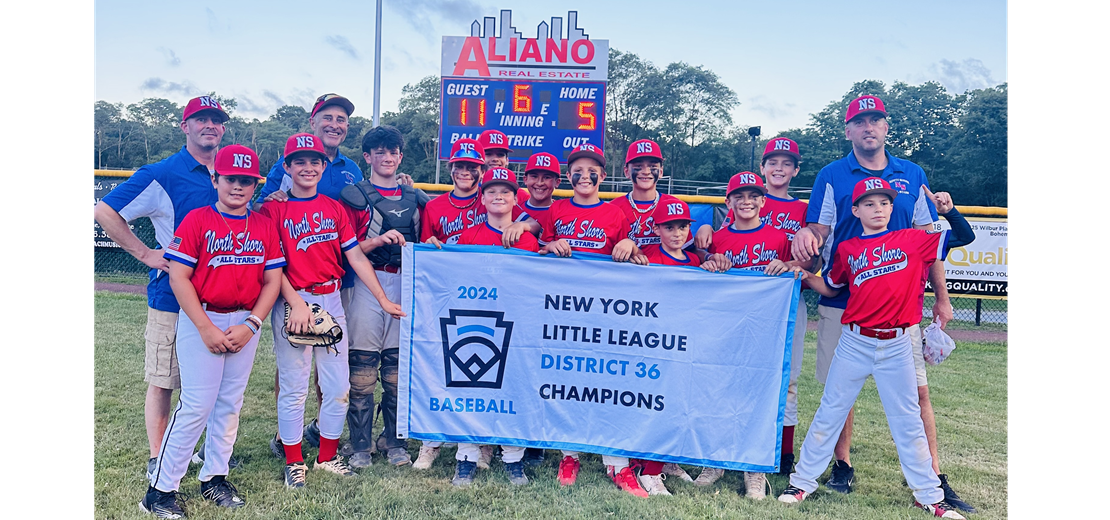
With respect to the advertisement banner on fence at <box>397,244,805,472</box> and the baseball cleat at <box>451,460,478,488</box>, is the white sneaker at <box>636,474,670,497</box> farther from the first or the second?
the baseball cleat at <box>451,460,478,488</box>

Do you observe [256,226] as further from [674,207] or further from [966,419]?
[966,419]

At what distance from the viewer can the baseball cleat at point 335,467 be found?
3879 millimetres

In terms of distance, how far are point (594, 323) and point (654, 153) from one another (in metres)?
1.16

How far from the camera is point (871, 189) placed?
3.66 metres

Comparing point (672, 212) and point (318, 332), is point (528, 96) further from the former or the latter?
point (318, 332)

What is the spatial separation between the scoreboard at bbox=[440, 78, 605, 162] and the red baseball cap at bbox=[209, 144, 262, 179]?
9.07 metres

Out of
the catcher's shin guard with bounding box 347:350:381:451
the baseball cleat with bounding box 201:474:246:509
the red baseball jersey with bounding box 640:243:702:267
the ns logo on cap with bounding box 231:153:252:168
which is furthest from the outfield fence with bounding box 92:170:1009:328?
the baseball cleat with bounding box 201:474:246:509

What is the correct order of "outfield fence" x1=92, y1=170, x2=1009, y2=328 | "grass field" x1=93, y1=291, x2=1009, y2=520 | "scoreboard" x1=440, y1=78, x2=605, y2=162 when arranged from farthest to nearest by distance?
"scoreboard" x1=440, y1=78, x2=605, y2=162 → "outfield fence" x1=92, y1=170, x2=1009, y2=328 → "grass field" x1=93, y1=291, x2=1009, y2=520

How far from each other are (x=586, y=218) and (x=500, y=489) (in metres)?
1.69

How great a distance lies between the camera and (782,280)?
384 centimetres

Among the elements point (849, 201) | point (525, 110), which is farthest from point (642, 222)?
point (525, 110)

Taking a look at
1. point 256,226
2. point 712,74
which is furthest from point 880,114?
point 712,74

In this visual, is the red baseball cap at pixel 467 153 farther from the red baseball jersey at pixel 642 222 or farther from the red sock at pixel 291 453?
the red sock at pixel 291 453

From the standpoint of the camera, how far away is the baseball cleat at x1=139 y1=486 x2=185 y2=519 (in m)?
3.34
